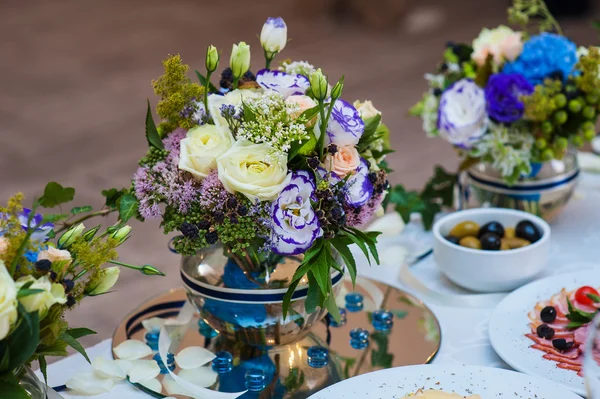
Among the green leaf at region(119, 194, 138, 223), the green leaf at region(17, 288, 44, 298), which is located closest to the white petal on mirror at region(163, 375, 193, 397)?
the green leaf at region(119, 194, 138, 223)

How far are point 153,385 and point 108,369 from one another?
0.24 feet

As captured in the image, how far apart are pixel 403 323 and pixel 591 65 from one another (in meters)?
0.58

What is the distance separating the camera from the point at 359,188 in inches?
38.4

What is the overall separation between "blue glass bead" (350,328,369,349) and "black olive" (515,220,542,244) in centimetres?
36

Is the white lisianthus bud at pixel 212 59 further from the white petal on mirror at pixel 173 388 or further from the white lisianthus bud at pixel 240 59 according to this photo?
the white petal on mirror at pixel 173 388

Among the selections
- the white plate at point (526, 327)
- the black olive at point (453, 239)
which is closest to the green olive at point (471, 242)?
the black olive at point (453, 239)

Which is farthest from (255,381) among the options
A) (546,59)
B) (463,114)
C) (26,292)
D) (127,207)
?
(546,59)

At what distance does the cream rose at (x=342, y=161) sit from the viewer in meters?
0.96

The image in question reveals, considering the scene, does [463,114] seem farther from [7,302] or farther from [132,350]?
[7,302]

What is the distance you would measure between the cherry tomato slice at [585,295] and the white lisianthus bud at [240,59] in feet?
1.85

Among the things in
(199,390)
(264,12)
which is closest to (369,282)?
(199,390)

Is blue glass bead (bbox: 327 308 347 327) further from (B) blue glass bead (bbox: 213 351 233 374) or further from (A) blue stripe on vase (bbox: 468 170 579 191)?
(A) blue stripe on vase (bbox: 468 170 579 191)

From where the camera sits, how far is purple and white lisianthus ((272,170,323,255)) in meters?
0.93

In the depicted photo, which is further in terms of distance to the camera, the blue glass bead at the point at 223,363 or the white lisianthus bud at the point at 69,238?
the blue glass bead at the point at 223,363
